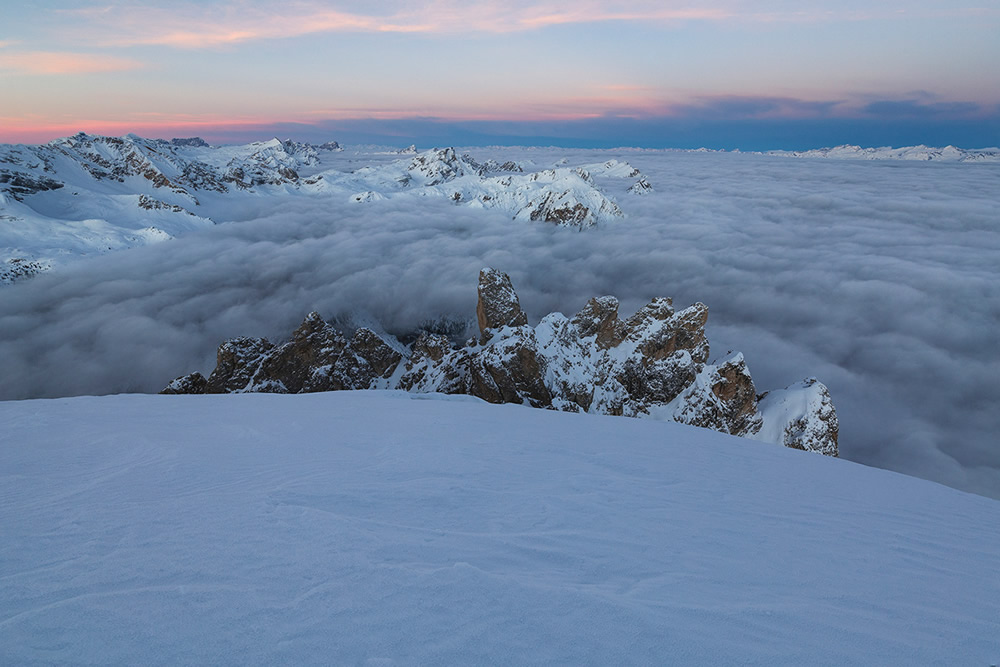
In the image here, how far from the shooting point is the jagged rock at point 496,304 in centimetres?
4112

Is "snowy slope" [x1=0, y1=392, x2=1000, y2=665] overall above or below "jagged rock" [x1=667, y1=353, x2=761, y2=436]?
above

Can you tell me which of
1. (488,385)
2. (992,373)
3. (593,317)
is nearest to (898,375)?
(992,373)

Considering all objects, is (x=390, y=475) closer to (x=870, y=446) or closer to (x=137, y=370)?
(x=870, y=446)

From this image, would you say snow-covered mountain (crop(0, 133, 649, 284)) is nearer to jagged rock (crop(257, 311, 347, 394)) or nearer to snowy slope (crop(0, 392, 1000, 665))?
jagged rock (crop(257, 311, 347, 394))

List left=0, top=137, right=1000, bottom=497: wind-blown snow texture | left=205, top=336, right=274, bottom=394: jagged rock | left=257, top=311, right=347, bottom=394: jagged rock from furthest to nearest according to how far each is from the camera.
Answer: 1. left=0, top=137, right=1000, bottom=497: wind-blown snow texture
2. left=257, top=311, right=347, bottom=394: jagged rock
3. left=205, top=336, right=274, bottom=394: jagged rock

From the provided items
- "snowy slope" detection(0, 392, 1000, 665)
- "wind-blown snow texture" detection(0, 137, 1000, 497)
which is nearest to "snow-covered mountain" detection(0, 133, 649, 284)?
"wind-blown snow texture" detection(0, 137, 1000, 497)

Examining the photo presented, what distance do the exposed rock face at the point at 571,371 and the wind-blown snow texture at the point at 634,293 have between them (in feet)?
97.4

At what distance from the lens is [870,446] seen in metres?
56.4

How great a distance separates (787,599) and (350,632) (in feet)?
11.6

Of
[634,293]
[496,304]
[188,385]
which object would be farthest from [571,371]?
[634,293]

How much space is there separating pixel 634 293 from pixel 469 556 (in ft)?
425

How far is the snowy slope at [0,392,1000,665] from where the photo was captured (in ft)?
9.92

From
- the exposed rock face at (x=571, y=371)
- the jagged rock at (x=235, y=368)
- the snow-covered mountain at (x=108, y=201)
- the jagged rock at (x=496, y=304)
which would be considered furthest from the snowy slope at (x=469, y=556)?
the snow-covered mountain at (x=108, y=201)

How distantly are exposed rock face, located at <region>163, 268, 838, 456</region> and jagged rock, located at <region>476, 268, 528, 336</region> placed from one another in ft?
0.32
